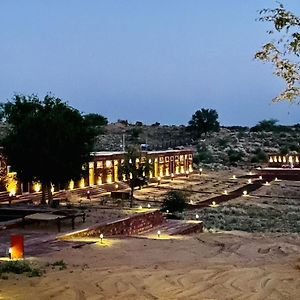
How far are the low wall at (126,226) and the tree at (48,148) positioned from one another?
176 inches

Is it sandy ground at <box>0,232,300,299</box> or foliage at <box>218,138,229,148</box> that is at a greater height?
foliage at <box>218,138,229,148</box>

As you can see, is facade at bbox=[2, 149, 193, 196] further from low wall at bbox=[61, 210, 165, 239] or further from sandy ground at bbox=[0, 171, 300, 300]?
sandy ground at bbox=[0, 171, 300, 300]

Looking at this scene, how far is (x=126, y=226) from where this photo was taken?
2028cm

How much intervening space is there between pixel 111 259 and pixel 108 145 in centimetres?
6669

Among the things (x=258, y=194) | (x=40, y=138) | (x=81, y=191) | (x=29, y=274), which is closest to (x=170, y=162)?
(x=258, y=194)

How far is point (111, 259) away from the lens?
1418cm

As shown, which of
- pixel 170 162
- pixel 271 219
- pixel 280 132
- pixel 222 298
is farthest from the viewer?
pixel 280 132

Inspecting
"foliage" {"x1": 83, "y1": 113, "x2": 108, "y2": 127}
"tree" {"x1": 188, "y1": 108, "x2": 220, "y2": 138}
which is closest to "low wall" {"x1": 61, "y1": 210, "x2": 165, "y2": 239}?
"foliage" {"x1": 83, "y1": 113, "x2": 108, "y2": 127}

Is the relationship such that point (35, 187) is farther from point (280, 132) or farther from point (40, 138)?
point (280, 132)

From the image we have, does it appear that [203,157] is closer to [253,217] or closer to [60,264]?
[253,217]

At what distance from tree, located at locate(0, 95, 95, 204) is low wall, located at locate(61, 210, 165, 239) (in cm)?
448

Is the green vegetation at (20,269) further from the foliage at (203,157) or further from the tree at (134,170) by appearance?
the foliage at (203,157)

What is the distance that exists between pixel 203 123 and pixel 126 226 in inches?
3009

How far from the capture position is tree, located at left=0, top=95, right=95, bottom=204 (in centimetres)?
2395
